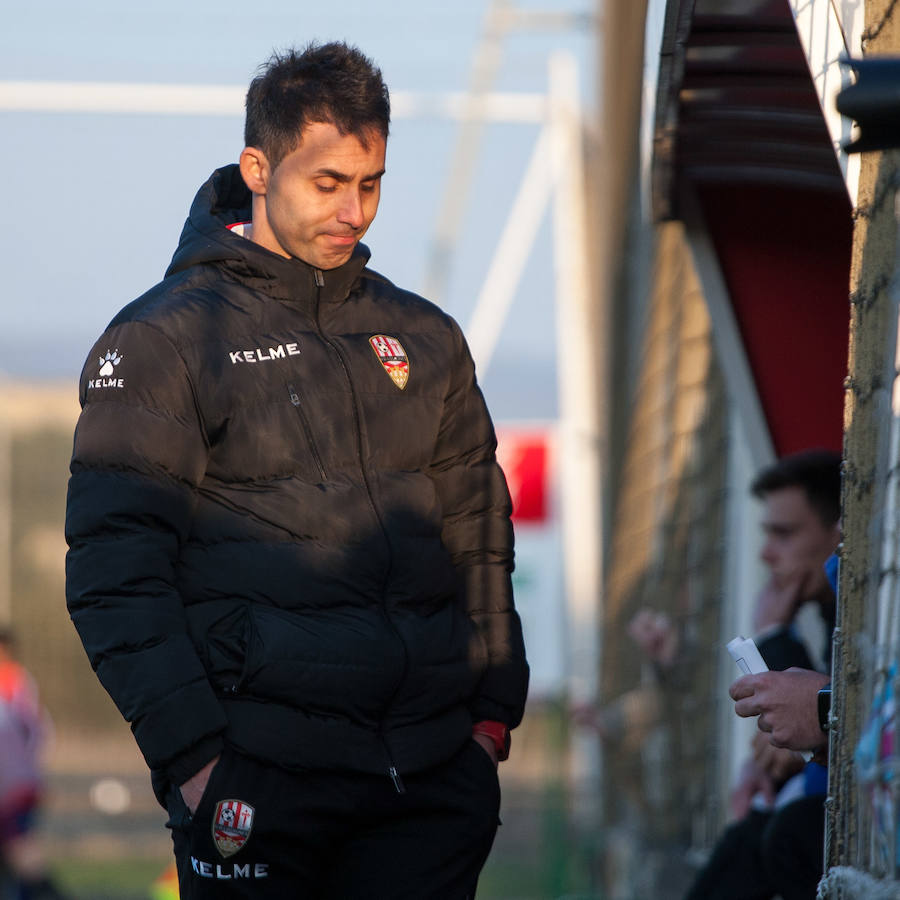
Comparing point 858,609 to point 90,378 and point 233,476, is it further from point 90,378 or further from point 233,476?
point 90,378

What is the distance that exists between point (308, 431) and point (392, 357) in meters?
0.18

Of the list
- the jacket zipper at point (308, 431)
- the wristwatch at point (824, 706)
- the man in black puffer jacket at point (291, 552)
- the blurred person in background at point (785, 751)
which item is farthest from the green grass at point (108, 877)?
the wristwatch at point (824, 706)

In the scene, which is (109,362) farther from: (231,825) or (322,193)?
(231,825)

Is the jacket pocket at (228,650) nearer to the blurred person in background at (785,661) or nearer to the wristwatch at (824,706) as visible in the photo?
the wristwatch at (824,706)

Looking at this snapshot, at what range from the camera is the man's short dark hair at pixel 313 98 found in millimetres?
2414

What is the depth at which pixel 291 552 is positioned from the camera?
230cm

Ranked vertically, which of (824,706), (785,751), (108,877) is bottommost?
(108,877)

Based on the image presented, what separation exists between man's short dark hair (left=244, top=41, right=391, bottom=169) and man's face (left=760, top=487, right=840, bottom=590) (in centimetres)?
142

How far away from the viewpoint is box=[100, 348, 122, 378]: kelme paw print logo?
2.34 m

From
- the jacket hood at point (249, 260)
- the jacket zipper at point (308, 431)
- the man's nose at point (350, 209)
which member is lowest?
the jacket zipper at point (308, 431)

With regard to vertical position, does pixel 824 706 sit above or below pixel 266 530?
below

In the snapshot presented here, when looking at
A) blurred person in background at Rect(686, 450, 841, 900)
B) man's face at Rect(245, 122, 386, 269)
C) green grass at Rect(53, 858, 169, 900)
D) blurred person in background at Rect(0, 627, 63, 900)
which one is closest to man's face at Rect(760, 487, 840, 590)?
blurred person in background at Rect(686, 450, 841, 900)

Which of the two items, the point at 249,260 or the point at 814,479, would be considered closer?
the point at 249,260

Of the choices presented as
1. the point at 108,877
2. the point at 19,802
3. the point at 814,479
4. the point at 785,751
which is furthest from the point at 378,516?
the point at 108,877
